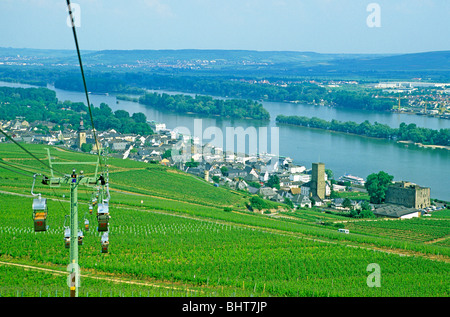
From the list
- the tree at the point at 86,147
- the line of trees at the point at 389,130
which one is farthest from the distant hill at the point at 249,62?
the tree at the point at 86,147

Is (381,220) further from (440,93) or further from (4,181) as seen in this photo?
(440,93)

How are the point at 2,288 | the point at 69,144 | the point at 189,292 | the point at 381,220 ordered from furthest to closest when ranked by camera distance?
the point at 69,144 → the point at 381,220 → the point at 189,292 → the point at 2,288

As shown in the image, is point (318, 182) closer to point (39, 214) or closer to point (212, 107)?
point (39, 214)

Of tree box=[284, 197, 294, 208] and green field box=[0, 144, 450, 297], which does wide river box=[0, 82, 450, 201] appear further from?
green field box=[0, 144, 450, 297]

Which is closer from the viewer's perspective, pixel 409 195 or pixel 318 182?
pixel 409 195

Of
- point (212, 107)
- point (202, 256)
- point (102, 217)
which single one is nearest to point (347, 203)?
point (202, 256)

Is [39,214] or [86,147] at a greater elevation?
[39,214]

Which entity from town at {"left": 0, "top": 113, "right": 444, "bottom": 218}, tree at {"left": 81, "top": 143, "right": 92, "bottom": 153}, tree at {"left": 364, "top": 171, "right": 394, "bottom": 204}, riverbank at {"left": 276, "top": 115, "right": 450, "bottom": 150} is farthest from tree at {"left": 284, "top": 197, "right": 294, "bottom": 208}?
riverbank at {"left": 276, "top": 115, "right": 450, "bottom": 150}
